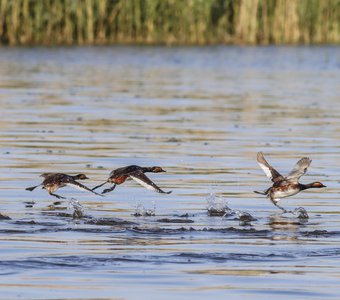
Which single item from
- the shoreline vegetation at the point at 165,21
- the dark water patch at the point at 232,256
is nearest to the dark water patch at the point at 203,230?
the dark water patch at the point at 232,256

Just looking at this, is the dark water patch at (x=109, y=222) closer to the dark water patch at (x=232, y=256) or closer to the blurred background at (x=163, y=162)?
the blurred background at (x=163, y=162)

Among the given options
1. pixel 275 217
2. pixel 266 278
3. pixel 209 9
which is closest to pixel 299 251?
pixel 266 278

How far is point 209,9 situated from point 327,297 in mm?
39326

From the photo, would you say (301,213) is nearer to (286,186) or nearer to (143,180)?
(286,186)

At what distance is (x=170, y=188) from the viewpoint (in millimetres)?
14508

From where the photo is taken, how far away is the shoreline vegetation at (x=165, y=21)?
152 ft

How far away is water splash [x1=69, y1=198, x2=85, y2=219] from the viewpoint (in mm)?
12086

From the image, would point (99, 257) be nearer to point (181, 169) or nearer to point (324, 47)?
point (181, 169)

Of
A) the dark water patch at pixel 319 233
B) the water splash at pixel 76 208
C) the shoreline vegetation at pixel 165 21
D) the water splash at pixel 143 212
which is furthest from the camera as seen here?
the shoreline vegetation at pixel 165 21

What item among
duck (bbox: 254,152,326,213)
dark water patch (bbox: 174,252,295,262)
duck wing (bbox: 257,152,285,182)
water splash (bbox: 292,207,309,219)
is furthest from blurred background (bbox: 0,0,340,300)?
duck wing (bbox: 257,152,285,182)

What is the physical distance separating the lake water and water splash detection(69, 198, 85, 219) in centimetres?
12

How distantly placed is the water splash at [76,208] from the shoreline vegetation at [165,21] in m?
33.3

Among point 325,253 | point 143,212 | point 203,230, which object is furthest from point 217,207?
point 325,253

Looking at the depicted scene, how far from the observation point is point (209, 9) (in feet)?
155
